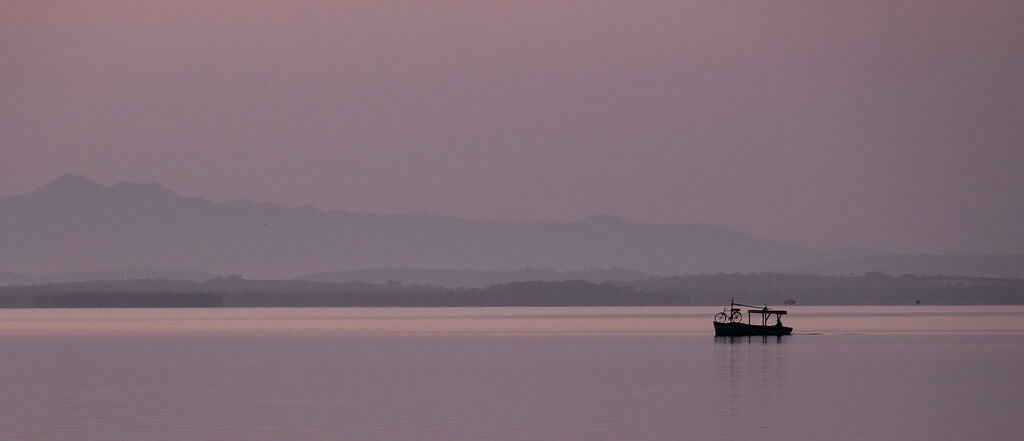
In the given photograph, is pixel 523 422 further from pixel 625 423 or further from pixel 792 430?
pixel 792 430

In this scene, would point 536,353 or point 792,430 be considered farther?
point 536,353

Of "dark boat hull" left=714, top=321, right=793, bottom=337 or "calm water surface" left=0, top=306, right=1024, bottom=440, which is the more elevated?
"dark boat hull" left=714, top=321, right=793, bottom=337

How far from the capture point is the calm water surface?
5206 cm

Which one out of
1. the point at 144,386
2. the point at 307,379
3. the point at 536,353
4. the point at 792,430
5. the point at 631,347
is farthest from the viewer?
the point at 631,347

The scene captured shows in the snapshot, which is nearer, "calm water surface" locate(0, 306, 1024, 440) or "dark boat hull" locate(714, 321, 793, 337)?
"calm water surface" locate(0, 306, 1024, 440)

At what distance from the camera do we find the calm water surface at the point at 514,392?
2050 inches

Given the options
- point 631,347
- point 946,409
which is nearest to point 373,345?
point 631,347

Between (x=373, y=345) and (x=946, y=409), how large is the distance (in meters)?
67.9

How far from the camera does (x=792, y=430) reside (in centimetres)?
5153

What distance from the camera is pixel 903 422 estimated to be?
180 ft

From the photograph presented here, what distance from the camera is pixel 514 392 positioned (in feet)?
222

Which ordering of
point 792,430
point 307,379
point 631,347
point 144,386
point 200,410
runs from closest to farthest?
point 792,430
point 200,410
point 144,386
point 307,379
point 631,347

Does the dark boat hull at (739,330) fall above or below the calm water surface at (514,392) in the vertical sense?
above

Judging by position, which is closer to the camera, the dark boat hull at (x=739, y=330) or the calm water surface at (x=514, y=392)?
the calm water surface at (x=514, y=392)
